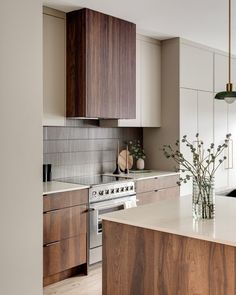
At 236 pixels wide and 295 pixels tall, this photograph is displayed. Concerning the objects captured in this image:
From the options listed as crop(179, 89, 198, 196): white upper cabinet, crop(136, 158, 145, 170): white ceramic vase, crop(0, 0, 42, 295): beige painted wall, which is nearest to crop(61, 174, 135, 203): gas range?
crop(136, 158, 145, 170): white ceramic vase

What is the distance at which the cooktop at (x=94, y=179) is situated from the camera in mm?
3845

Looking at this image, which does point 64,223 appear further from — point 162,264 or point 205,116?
point 205,116

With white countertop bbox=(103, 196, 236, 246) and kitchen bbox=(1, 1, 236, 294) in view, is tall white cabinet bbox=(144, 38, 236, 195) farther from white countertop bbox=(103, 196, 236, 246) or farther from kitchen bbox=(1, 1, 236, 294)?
white countertop bbox=(103, 196, 236, 246)

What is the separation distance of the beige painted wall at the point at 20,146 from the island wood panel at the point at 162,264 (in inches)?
21.0

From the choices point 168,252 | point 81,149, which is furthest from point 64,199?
point 168,252

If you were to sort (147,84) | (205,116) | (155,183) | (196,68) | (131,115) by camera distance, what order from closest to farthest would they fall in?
(131,115), (155,183), (147,84), (196,68), (205,116)

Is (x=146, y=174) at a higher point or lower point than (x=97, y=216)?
higher

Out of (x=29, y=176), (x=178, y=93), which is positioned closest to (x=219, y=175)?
(x=178, y=93)

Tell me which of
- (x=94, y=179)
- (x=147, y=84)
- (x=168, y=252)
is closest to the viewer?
(x=168, y=252)

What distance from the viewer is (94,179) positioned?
4098 millimetres

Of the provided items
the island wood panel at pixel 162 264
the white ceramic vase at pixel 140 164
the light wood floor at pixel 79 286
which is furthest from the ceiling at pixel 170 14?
the light wood floor at pixel 79 286

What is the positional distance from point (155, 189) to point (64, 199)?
4.65 feet

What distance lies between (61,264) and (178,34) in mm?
3062

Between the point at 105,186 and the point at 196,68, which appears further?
the point at 196,68
